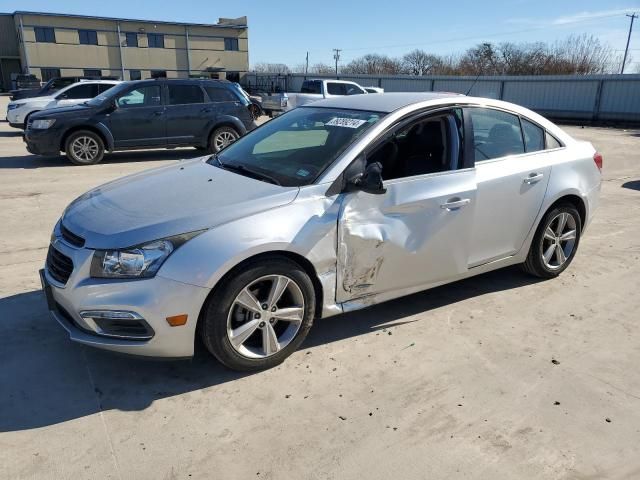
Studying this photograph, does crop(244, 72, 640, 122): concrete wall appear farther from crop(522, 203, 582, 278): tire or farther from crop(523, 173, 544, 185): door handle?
crop(523, 173, 544, 185): door handle

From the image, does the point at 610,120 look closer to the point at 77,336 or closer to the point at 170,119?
the point at 170,119

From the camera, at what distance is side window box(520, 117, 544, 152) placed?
182 inches

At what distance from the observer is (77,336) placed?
3092 millimetres

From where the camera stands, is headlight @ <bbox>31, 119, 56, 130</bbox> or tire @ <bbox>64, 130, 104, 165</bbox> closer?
headlight @ <bbox>31, 119, 56, 130</bbox>

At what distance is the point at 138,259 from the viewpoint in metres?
2.97

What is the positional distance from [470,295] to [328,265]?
1795 mm

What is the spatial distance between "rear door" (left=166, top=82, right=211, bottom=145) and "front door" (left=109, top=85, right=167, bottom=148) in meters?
0.18

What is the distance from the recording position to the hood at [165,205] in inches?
120

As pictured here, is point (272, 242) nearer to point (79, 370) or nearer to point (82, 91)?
point (79, 370)

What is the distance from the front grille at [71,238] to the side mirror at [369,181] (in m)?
1.68

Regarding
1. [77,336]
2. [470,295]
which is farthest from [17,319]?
[470,295]

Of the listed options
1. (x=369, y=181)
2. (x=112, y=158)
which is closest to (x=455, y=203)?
(x=369, y=181)

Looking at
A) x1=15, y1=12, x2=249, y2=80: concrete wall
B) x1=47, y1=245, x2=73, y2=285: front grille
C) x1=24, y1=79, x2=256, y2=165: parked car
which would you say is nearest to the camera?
x1=47, y1=245, x2=73, y2=285: front grille

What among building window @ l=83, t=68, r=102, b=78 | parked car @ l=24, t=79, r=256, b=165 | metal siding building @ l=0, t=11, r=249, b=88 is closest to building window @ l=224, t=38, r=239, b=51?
metal siding building @ l=0, t=11, r=249, b=88
